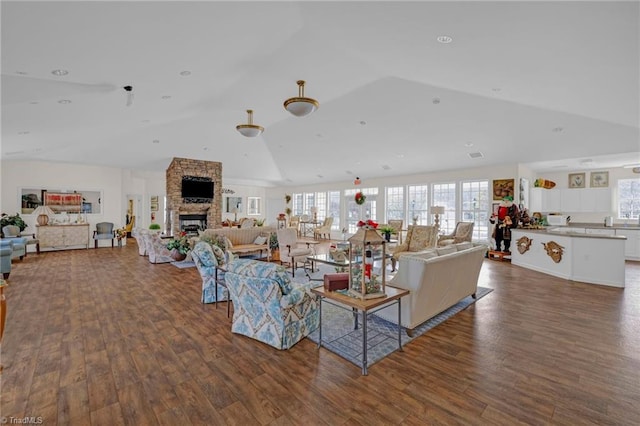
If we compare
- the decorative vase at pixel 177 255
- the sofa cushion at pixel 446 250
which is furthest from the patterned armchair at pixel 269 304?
the decorative vase at pixel 177 255

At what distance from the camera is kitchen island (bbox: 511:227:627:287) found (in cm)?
534

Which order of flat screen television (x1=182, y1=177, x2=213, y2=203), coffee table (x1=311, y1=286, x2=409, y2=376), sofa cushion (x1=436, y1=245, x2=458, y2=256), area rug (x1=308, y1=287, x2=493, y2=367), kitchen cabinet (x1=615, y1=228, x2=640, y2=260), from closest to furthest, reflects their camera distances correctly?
coffee table (x1=311, y1=286, x2=409, y2=376)
area rug (x1=308, y1=287, x2=493, y2=367)
sofa cushion (x1=436, y1=245, x2=458, y2=256)
kitchen cabinet (x1=615, y1=228, x2=640, y2=260)
flat screen television (x1=182, y1=177, x2=213, y2=203)

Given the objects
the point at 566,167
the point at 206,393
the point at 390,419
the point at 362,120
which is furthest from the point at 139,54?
the point at 566,167

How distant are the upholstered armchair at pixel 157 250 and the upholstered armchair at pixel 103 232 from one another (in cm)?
380

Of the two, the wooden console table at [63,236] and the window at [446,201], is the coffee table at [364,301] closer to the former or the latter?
the window at [446,201]

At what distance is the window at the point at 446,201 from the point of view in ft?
32.1

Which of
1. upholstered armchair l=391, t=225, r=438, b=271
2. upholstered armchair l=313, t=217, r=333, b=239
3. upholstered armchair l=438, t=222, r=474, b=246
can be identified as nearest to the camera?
upholstered armchair l=391, t=225, r=438, b=271

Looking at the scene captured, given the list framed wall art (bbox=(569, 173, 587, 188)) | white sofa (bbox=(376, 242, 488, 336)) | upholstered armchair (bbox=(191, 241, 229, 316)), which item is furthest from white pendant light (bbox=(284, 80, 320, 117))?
framed wall art (bbox=(569, 173, 587, 188))

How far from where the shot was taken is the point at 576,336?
326cm

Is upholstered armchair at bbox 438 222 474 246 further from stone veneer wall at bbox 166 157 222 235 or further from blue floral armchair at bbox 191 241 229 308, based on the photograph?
stone veneer wall at bbox 166 157 222 235

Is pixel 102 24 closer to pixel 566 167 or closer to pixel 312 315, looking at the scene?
pixel 312 315

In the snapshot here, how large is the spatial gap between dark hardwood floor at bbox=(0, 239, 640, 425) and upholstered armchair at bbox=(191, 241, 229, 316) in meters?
0.22

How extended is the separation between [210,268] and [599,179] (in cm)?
1137

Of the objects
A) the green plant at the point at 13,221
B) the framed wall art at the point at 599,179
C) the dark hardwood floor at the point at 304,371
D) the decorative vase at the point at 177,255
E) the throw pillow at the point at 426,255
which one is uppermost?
the framed wall art at the point at 599,179
